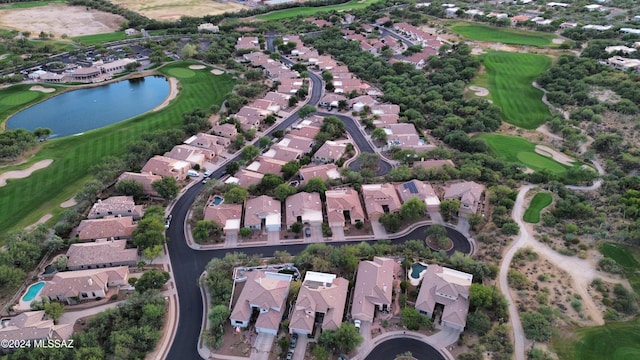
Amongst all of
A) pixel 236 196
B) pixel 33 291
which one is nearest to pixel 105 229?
pixel 33 291

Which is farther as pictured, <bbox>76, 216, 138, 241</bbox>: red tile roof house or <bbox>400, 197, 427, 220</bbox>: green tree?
<bbox>400, 197, 427, 220</bbox>: green tree

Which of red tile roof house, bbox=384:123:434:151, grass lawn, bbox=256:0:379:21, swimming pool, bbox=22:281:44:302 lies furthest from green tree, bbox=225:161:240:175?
grass lawn, bbox=256:0:379:21

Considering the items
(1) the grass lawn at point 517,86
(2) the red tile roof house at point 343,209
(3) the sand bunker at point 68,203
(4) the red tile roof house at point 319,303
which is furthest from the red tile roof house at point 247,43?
(4) the red tile roof house at point 319,303

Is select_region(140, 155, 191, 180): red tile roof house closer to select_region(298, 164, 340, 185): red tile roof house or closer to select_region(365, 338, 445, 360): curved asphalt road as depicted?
select_region(298, 164, 340, 185): red tile roof house

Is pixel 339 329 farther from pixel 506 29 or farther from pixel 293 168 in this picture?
pixel 506 29

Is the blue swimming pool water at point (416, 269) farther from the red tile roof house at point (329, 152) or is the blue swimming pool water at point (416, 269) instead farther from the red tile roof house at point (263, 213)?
the red tile roof house at point (329, 152)

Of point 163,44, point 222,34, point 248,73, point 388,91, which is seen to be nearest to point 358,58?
point 388,91
